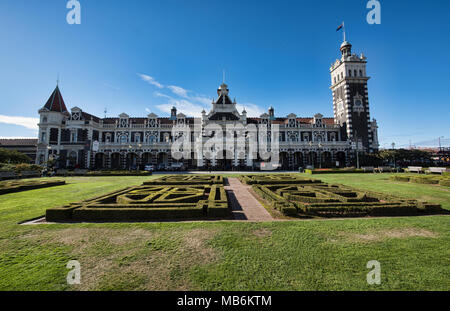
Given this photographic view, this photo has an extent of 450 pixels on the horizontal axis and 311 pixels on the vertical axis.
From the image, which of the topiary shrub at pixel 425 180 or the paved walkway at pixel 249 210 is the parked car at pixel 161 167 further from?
the topiary shrub at pixel 425 180

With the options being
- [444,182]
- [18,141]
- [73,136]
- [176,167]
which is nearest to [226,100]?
[176,167]

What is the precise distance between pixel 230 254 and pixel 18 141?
3304 inches

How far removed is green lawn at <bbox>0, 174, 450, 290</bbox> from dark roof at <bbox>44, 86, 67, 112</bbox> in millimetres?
53041

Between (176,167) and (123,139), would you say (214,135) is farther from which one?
(123,139)

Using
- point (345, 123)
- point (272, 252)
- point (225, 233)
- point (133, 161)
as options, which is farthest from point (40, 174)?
point (345, 123)

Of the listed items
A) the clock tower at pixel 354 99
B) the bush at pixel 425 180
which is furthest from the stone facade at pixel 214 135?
the bush at pixel 425 180

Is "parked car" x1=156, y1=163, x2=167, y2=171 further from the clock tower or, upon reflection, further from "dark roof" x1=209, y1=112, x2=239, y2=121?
the clock tower

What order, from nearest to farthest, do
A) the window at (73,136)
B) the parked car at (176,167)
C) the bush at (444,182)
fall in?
1. the bush at (444,182)
2. the parked car at (176,167)
3. the window at (73,136)

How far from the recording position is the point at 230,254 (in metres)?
5.16

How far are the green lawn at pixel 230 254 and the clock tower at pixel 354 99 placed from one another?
153 feet

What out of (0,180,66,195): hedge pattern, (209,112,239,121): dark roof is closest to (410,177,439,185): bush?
(209,112,239,121): dark roof

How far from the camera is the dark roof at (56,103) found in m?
47.0

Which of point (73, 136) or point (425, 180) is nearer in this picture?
point (425, 180)
